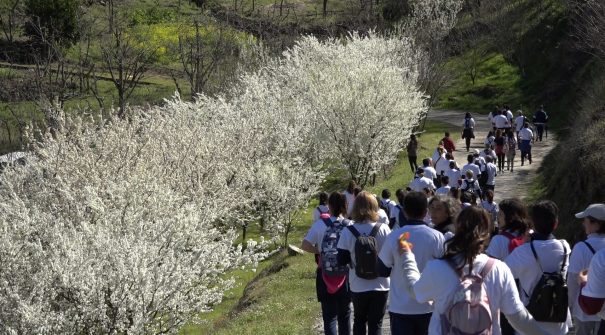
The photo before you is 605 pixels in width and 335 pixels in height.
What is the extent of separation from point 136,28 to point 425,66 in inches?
1469

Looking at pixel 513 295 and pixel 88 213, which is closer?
pixel 513 295

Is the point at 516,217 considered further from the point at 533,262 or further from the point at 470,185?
the point at 470,185

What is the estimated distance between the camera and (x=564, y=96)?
152ft

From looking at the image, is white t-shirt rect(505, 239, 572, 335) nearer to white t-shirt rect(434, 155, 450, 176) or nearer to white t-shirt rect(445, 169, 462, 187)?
white t-shirt rect(445, 169, 462, 187)

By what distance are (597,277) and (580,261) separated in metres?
0.63

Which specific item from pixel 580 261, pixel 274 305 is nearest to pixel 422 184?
pixel 274 305

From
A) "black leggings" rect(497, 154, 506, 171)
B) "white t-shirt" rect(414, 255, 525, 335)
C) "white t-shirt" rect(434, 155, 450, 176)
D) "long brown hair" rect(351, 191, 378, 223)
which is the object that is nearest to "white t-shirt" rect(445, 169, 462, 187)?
"white t-shirt" rect(434, 155, 450, 176)

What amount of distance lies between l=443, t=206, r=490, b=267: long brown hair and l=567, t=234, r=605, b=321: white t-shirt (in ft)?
6.68

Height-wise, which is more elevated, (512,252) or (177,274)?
(512,252)

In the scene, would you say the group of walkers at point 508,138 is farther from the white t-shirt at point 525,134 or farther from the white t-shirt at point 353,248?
the white t-shirt at point 353,248

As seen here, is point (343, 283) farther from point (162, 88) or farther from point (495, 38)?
point (162, 88)

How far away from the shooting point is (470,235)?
5809 mm

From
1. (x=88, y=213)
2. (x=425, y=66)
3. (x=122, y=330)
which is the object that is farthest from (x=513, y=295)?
(x=425, y=66)

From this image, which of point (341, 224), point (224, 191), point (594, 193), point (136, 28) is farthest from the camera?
point (136, 28)
